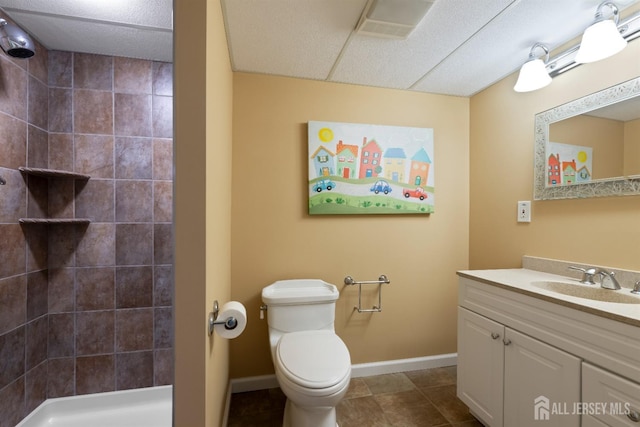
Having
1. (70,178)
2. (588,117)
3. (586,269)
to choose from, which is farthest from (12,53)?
(586,269)

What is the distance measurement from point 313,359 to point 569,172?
1801mm

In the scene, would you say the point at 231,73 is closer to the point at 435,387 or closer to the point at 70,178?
the point at 70,178

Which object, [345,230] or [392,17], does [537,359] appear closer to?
[345,230]

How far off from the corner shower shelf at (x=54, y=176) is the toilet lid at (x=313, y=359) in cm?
141

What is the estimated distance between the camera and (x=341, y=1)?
1250mm

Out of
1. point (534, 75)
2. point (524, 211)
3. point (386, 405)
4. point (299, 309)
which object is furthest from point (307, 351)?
point (534, 75)

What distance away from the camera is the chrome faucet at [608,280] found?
124 cm

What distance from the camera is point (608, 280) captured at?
1.26m

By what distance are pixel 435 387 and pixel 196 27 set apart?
2500 mm

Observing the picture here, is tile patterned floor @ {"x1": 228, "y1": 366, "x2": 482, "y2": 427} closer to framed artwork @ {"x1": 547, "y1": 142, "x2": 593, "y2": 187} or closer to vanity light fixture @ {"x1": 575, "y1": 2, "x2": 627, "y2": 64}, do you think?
framed artwork @ {"x1": 547, "y1": 142, "x2": 593, "y2": 187}

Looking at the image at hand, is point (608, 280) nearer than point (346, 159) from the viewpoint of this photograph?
Yes

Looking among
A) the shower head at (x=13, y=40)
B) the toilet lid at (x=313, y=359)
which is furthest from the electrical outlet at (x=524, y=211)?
the shower head at (x=13, y=40)

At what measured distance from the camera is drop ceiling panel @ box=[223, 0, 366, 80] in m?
1.28

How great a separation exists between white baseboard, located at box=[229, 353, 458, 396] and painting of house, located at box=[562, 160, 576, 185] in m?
1.49
